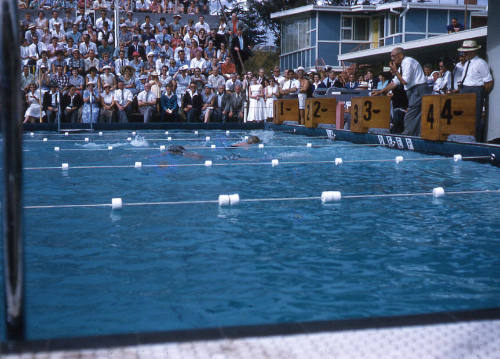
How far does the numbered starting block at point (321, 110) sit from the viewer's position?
53.4ft

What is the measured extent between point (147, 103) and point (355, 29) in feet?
57.0

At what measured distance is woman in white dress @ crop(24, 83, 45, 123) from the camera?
19.3 metres

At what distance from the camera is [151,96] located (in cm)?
2017

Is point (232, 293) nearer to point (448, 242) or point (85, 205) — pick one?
point (448, 242)

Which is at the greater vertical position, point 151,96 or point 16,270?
point 151,96

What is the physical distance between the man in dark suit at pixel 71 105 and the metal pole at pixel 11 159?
19.0m

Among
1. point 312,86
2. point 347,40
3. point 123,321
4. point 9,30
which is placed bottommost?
point 123,321

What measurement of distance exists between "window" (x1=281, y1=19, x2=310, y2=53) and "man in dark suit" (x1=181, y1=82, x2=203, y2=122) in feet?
48.1

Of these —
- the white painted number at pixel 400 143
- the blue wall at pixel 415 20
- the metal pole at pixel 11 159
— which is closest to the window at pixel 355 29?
the blue wall at pixel 415 20

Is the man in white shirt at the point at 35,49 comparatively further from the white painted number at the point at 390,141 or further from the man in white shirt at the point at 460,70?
the man in white shirt at the point at 460,70

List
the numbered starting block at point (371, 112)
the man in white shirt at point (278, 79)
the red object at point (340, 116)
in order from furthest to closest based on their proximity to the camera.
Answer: the man in white shirt at point (278, 79)
the red object at point (340, 116)
the numbered starting block at point (371, 112)

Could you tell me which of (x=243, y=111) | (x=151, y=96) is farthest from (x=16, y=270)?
(x=243, y=111)

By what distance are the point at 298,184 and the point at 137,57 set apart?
1405 centimetres

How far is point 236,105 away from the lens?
2136 cm
